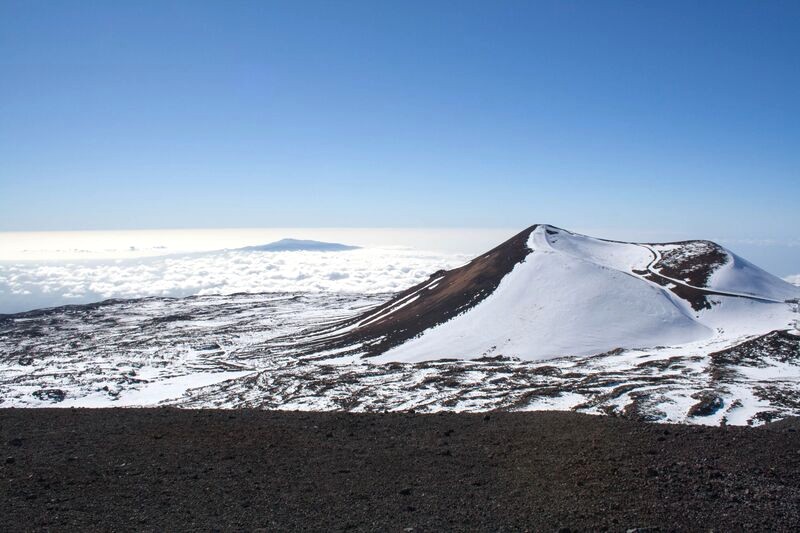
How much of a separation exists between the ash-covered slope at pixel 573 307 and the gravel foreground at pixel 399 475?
3877 centimetres

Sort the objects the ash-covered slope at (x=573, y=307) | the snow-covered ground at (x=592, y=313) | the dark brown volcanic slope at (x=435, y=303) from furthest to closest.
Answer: the dark brown volcanic slope at (x=435, y=303) → the ash-covered slope at (x=573, y=307) → the snow-covered ground at (x=592, y=313)

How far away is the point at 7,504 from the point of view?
32.0 ft

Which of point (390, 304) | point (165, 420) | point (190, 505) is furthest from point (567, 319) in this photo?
point (190, 505)

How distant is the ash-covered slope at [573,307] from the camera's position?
175ft

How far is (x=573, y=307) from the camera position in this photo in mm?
58844

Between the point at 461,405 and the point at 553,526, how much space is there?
82.9 feet

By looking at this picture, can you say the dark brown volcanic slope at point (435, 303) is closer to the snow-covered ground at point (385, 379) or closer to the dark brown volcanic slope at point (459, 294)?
the dark brown volcanic slope at point (459, 294)

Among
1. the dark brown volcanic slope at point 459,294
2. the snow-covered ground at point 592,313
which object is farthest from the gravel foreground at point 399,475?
the dark brown volcanic slope at point 459,294

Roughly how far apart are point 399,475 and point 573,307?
51454 mm

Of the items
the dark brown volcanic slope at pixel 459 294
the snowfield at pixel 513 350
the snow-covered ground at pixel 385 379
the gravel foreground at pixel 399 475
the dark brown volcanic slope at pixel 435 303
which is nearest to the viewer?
the gravel foreground at pixel 399 475

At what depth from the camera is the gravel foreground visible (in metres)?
9.09

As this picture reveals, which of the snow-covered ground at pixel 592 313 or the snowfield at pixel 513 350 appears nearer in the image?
the snowfield at pixel 513 350

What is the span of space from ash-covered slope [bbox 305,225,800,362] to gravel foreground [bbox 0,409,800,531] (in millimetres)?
38770

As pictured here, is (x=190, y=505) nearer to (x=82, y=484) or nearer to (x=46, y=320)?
(x=82, y=484)
